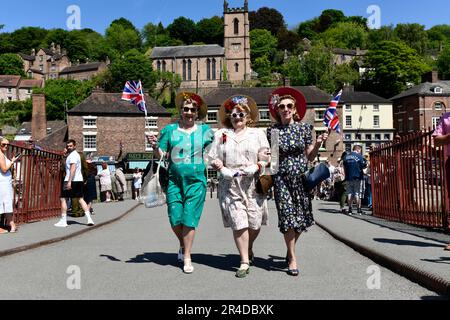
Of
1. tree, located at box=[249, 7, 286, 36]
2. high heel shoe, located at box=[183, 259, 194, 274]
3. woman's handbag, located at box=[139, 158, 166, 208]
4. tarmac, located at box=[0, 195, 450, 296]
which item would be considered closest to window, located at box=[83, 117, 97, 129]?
tarmac, located at box=[0, 195, 450, 296]

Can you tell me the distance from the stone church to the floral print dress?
113131 mm

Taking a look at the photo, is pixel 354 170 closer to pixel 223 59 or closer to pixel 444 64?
pixel 444 64

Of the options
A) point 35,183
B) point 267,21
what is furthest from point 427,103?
point 267,21

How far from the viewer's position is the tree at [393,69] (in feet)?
299

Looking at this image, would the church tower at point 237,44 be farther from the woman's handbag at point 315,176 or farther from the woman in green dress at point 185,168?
the woman's handbag at point 315,176

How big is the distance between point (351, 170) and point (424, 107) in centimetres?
6373

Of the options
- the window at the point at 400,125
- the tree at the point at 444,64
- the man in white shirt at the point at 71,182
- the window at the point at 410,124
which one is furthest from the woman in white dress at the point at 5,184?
the tree at the point at 444,64

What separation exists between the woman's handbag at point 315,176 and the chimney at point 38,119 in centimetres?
7109

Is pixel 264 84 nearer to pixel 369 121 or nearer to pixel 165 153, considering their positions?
pixel 369 121

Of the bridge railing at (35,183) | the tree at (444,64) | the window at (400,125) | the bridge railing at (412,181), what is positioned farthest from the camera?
the tree at (444,64)

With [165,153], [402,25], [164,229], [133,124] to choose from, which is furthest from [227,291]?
[402,25]

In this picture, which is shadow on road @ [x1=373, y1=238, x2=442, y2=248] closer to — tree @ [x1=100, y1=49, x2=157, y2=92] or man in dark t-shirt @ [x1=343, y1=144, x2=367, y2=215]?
man in dark t-shirt @ [x1=343, y1=144, x2=367, y2=215]
